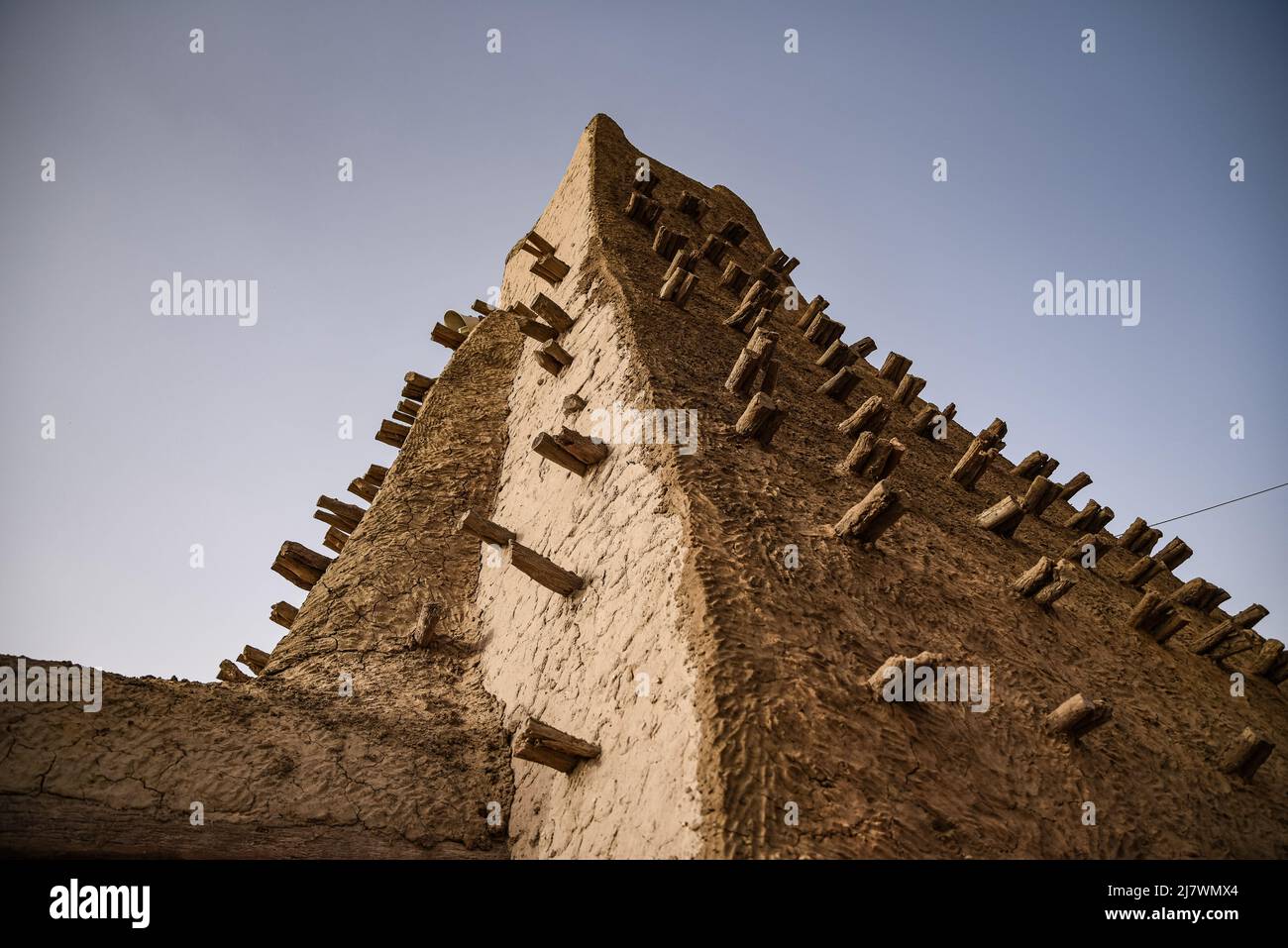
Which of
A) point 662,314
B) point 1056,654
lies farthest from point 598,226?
point 1056,654

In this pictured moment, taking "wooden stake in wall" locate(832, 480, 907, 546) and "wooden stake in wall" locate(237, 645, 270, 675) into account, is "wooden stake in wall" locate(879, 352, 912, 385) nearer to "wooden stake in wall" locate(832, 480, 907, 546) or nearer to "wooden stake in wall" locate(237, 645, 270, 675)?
"wooden stake in wall" locate(832, 480, 907, 546)

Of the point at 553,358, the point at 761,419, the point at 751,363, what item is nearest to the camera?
the point at 761,419

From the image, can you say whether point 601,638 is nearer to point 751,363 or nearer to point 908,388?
point 751,363

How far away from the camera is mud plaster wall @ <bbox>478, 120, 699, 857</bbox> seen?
130 inches

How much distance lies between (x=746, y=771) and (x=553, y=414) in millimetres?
4522

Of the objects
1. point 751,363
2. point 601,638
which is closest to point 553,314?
point 751,363

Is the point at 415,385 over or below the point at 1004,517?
over

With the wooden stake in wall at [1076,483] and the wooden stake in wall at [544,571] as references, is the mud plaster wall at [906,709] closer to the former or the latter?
the wooden stake in wall at [544,571]

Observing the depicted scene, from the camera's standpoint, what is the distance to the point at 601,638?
4.29m

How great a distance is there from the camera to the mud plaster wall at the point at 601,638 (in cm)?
331

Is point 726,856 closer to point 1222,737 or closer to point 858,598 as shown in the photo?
point 858,598

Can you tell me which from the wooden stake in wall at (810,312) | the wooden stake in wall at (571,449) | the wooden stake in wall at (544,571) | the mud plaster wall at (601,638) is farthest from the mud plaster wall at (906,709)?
the wooden stake in wall at (810,312)

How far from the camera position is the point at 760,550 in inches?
159

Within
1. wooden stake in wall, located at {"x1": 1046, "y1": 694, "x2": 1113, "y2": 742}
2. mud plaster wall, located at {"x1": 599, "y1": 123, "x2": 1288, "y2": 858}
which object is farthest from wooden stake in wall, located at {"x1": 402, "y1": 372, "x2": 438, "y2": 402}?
wooden stake in wall, located at {"x1": 1046, "y1": 694, "x2": 1113, "y2": 742}
